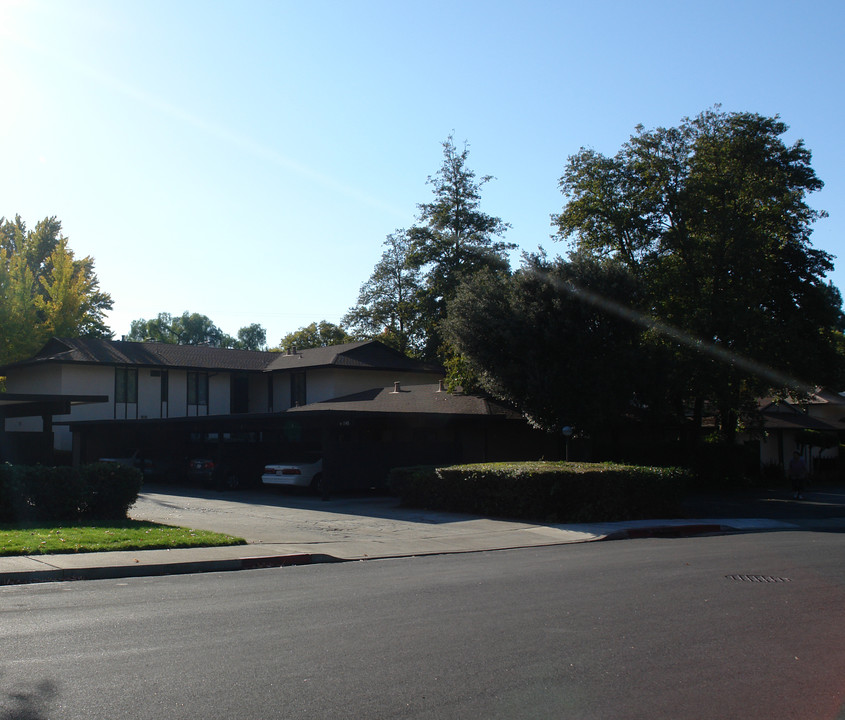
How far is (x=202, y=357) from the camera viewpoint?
45125 millimetres

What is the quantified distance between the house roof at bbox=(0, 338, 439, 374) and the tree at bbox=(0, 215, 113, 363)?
5.06ft

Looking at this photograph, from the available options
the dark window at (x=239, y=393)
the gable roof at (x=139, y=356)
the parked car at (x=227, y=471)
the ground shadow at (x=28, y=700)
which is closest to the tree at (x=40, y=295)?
the gable roof at (x=139, y=356)

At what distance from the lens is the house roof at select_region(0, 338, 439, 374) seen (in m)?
40.6

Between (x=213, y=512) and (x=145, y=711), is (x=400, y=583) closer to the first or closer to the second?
(x=145, y=711)

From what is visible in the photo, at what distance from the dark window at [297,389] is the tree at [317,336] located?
24.2 meters

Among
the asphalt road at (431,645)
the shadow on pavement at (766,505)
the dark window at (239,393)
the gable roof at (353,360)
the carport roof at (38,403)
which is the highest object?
the gable roof at (353,360)

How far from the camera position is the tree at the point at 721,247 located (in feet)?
96.5

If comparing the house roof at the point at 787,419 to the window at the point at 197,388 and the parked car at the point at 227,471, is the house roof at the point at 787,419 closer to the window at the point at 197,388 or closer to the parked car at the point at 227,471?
the parked car at the point at 227,471

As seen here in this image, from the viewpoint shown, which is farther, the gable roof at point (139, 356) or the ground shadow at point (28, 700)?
the gable roof at point (139, 356)

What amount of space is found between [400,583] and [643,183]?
2738cm

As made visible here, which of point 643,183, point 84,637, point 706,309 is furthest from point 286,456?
point 84,637

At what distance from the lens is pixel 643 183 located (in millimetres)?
34344

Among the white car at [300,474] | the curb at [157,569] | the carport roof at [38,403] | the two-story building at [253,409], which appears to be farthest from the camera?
the two-story building at [253,409]

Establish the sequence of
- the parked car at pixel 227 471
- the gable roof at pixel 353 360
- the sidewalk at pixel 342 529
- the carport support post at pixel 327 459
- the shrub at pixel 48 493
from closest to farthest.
→ the sidewalk at pixel 342 529
the shrub at pixel 48 493
the carport support post at pixel 327 459
the parked car at pixel 227 471
the gable roof at pixel 353 360
